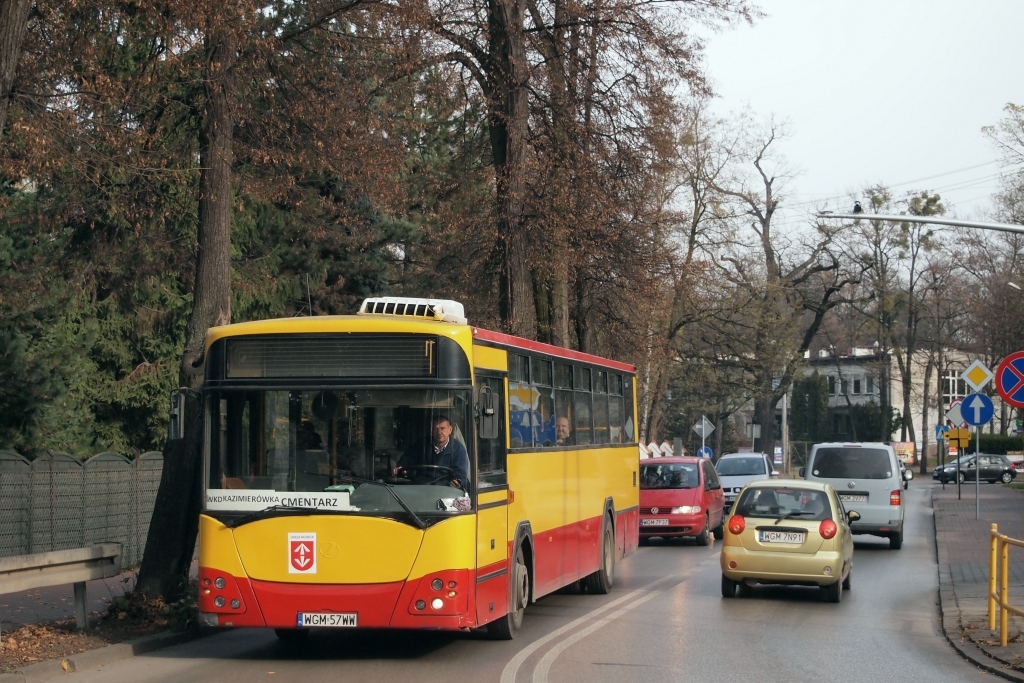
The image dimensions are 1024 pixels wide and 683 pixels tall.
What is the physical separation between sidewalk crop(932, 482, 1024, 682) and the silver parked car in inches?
175

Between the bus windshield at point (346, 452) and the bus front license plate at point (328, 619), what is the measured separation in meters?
0.88

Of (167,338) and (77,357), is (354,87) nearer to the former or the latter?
(77,357)

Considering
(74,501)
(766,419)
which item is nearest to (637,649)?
(74,501)

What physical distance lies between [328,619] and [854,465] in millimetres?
15856

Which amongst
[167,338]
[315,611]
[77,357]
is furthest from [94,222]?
[167,338]

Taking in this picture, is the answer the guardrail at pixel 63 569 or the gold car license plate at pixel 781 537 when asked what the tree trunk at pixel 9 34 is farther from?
the gold car license plate at pixel 781 537

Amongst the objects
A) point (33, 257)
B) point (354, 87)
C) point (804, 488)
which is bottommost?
point (804, 488)

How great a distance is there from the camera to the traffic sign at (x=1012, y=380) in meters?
16.3

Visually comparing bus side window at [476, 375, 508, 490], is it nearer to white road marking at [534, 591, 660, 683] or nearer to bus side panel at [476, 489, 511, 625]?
bus side panel at [476, 489, 511, 625]

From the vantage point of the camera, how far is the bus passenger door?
10.9 m

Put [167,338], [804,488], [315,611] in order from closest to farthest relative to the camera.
Result: [315,611], [804,488], [167,338]

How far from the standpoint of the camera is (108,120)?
49.1 ft

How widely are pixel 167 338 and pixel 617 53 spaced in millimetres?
14410

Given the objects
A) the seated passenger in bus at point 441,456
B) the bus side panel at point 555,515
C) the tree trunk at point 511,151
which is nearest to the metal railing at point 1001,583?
the bus side panel at point 555,515
